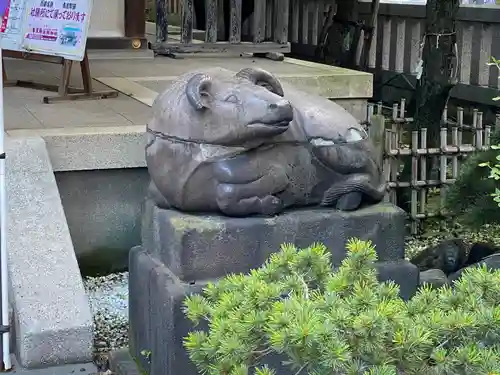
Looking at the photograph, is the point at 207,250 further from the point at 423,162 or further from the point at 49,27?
the point at 49,27

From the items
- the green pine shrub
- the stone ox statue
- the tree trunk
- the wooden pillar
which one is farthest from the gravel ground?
the wooden pillar

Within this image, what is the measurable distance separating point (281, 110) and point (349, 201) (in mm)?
603

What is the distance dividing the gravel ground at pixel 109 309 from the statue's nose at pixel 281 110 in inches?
70.1

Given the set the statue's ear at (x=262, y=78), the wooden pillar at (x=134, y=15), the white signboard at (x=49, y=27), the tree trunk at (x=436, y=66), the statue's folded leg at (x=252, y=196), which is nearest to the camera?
the statue's folded leg at (x=252, y=196)

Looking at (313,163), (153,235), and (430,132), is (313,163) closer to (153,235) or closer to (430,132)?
(153,235)

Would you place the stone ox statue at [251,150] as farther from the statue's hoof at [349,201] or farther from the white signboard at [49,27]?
the white signboard at [49,27]

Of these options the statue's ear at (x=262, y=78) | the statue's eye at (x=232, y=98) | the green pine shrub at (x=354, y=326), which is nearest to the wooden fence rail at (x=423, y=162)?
the statue's ear at (x=262, y=78)

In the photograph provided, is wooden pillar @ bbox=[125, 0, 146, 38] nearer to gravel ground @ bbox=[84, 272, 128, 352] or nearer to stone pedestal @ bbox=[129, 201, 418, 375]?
gravel ground @ bbox=[84, 272, 128, 352]

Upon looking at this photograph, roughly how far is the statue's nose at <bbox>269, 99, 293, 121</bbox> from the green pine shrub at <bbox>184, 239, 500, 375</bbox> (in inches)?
36.3

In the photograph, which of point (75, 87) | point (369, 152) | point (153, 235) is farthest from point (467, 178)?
point (75, 87)

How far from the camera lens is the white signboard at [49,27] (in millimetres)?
6613

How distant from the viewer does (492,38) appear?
11477 mm

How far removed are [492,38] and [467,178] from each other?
6870 mm

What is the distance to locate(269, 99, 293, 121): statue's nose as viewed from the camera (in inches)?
132
